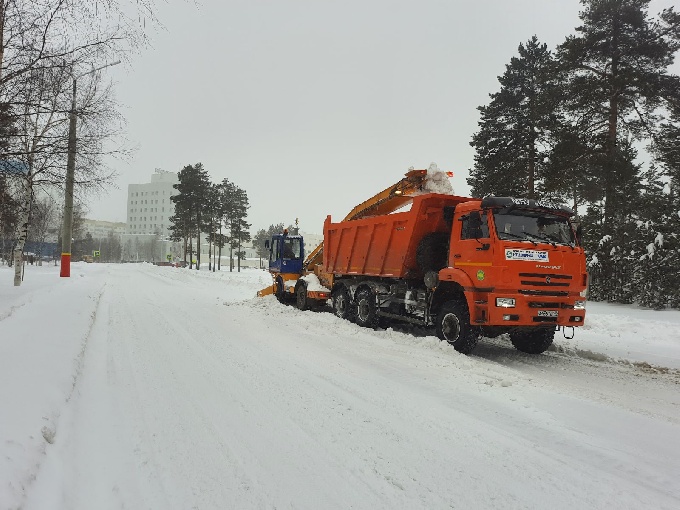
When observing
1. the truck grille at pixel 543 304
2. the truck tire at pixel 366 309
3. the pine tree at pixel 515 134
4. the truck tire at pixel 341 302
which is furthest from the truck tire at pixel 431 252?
the pine tree at pixel 515 134

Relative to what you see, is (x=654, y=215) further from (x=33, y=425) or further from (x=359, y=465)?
(x=33, y=425)

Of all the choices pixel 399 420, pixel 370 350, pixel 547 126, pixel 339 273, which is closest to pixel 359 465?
pixel 399 420

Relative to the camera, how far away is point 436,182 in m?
10.1

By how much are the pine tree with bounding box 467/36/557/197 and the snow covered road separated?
17168 mm

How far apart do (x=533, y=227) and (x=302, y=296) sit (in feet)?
26.9

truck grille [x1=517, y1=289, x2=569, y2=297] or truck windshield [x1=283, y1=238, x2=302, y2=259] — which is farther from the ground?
truck windshield [x1=283, y1=238, x2=302, y2=259]

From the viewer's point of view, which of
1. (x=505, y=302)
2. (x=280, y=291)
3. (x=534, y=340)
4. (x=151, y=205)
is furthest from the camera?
(x=151, y=205)

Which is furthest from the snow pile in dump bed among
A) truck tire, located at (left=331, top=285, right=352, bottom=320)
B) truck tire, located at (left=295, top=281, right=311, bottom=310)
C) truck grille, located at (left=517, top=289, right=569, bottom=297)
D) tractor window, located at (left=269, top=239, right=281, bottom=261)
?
tractor window, located at (left=269, top=239, right=281, bottom=261)

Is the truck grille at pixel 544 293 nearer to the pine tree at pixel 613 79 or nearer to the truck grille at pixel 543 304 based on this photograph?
the truck grille at pixel 543 304

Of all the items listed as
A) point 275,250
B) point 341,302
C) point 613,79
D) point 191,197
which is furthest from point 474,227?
point 191,197

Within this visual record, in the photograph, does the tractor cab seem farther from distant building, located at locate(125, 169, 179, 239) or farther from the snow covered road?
distant building, located at locate(125, 169, 179, 239)

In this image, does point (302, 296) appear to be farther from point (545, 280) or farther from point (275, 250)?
point (545, 280)

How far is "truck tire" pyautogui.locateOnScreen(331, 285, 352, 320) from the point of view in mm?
11600

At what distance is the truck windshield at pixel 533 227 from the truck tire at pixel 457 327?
156 cm
